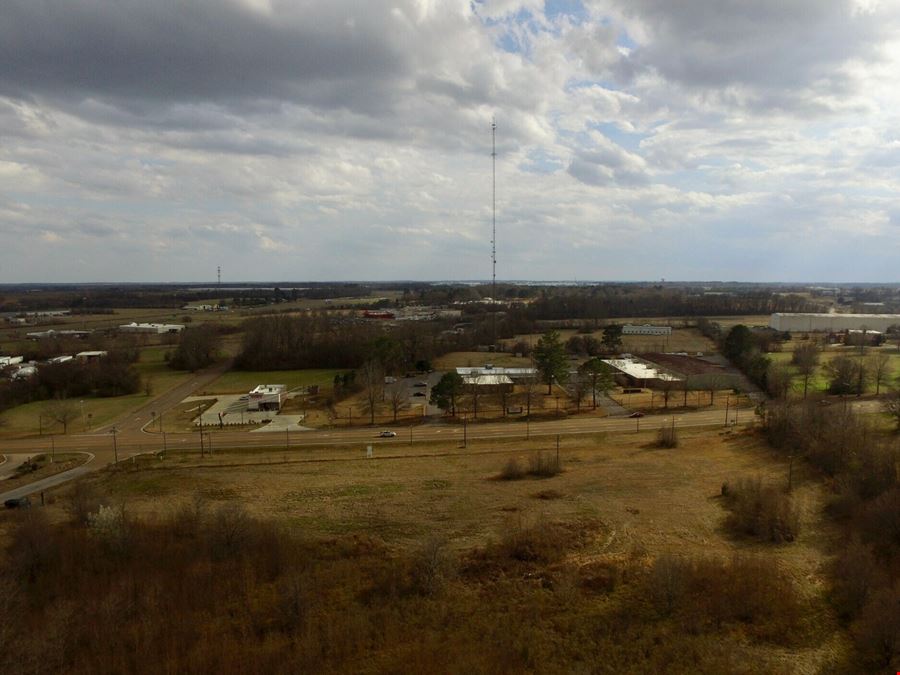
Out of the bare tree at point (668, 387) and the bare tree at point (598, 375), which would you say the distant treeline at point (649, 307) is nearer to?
the bare tree at point (668, 387)

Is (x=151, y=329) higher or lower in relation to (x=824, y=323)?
lower

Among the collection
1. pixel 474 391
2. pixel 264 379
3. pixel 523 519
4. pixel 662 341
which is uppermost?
pixel 662 341

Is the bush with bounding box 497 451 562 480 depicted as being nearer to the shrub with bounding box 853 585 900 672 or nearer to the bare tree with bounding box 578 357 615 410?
the shrub with bounding box 853 585 900 672

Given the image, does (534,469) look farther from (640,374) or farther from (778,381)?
(640,374)

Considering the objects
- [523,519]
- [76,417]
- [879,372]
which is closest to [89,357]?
[76,417]

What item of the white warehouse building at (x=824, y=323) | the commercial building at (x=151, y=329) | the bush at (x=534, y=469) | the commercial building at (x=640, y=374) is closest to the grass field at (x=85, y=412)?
the bush at (x=534, y=469)

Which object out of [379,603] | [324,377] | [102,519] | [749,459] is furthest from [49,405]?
[749,459]

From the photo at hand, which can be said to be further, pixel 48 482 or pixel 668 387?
pixel 668 387
